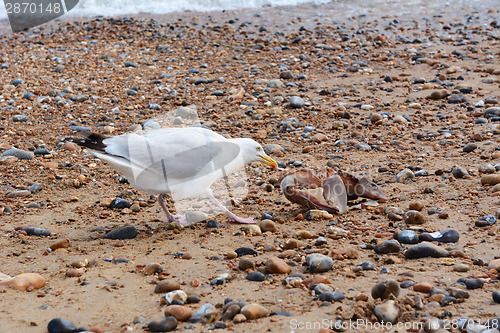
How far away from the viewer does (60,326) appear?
3160 millimetres

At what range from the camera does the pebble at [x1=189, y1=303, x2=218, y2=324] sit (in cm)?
323

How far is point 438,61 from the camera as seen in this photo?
9.62 meters

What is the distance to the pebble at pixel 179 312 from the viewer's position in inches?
127

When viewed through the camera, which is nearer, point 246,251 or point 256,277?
point 256,277

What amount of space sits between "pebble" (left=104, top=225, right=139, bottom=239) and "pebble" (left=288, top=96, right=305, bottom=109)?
143 inches

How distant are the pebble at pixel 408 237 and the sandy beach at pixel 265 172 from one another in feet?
0.10

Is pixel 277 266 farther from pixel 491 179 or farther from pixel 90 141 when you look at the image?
pixel 491 179

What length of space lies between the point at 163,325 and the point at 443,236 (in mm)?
2155

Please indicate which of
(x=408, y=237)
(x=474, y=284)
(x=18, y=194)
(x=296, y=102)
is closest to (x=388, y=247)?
(x=408, y=237)

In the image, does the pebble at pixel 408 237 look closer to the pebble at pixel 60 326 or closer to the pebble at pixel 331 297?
the pebble at pixel 331 297

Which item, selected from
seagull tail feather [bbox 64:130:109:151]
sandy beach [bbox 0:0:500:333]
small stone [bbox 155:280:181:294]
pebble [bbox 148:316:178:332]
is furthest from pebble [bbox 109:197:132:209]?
pebble [bbox 148:316:178:332]

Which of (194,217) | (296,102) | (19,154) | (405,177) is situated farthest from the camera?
(296,102)

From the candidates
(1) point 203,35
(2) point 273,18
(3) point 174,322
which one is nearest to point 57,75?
(1) point 203,35

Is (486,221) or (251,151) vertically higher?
(251,151)
